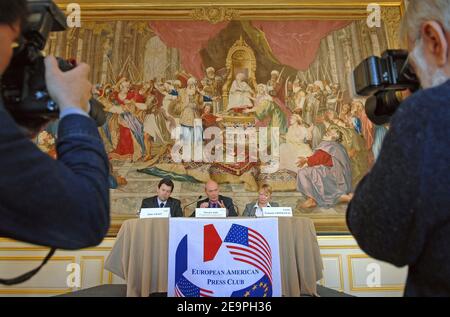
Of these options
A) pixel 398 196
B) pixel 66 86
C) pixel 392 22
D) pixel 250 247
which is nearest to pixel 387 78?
pixel 398 196

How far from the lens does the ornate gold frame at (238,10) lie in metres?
7.30

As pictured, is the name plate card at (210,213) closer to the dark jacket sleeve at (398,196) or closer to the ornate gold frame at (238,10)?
the dark jacket sleeve at (398,196)

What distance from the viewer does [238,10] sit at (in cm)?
742

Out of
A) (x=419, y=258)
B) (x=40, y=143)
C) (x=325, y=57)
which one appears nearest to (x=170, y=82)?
(x=40, y=143)

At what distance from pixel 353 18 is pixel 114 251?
5948 mm

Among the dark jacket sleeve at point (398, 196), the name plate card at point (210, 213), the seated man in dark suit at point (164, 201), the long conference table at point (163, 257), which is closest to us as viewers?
the dark jacket sleeve at point (398, 196)

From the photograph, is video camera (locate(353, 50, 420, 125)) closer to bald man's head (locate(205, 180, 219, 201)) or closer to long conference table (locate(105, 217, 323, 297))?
long conference table (locate(105, 217, 323, 297))

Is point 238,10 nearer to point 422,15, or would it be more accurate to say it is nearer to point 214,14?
point 214,14

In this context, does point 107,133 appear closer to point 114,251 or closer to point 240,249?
point 114,251

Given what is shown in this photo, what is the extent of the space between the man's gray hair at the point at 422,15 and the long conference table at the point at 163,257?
2.97 m

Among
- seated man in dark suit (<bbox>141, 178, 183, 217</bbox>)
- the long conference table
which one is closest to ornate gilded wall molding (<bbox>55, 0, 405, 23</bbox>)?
seated man in dark suit (<bbox>141, 178, 183, 217</bbox>)

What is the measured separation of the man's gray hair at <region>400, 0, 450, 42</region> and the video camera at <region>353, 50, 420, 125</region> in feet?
0.23

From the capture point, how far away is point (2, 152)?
0.77 metres

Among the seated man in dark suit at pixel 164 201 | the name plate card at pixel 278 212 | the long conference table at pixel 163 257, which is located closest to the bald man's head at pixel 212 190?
the seated man in dark suit at pixel 164 201
